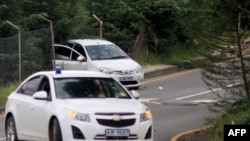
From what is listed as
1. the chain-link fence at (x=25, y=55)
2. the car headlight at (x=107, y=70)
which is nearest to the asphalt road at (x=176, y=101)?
the car headlight at (x=107, y=70)

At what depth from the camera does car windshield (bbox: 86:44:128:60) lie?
80.1ft

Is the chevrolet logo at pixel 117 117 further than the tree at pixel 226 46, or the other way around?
the tree at pixel 226 46

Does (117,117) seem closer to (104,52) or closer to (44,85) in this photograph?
(44,85)

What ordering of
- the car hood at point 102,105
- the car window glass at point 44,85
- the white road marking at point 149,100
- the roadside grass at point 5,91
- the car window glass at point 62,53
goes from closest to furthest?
the car hood at point 102,105 < the car window glass at point 44,85 < the white road marking at point 149,100 < the roadside grass at point 5,91 < the car window glass at point 62,53

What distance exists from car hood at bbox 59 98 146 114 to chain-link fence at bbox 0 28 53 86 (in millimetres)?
12078

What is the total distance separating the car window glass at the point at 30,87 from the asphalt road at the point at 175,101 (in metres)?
1.63

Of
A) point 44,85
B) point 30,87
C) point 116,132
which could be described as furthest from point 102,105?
point 30,87

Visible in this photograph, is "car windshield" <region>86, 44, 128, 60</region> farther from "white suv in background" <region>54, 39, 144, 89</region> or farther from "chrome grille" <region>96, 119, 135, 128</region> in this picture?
"chrome grille" <region>96, 119, 135, 128</region>

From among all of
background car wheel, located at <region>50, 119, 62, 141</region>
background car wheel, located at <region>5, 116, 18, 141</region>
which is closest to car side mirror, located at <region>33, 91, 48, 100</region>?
background car wheel, located at <region>50, 119, 62, 141</region>

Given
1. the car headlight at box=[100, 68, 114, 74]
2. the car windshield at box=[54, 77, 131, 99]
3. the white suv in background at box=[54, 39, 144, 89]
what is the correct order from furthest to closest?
the white suv in background at box=[54, 39, 144, 89] < the car headlight at box=[100, 68, 114, 74] < the car windshield at box=[54, 77, 131, 99]

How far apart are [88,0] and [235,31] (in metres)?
18.2

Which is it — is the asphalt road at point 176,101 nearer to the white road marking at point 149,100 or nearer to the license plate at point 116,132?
the white road marking at point 149,100

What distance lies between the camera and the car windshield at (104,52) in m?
24.4

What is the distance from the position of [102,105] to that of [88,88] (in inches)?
37.7
